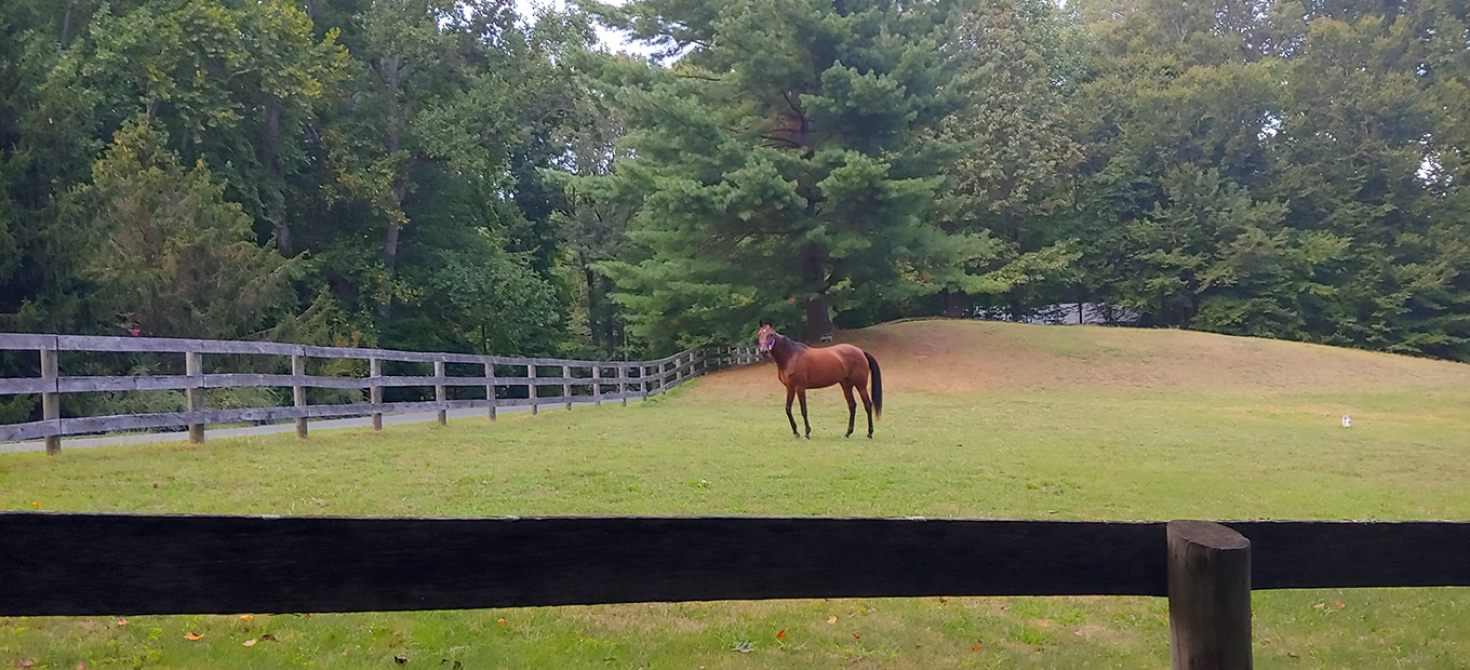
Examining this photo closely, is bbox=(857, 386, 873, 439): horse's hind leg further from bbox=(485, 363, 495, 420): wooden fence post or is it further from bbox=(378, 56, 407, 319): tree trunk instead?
bbox=(378, 56, 407, 319): tree trunk

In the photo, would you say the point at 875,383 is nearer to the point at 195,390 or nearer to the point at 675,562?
the point at 195,390

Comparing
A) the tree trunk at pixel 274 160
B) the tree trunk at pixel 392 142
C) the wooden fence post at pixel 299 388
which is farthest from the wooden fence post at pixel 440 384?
the tree trunk at pixel 392 142

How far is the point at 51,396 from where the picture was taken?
8188 mm

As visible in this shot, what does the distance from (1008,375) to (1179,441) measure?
15089mm

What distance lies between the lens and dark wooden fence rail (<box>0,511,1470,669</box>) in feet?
6.72

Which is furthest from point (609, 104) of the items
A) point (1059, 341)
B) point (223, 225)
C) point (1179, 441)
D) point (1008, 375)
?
point (1179, 441)

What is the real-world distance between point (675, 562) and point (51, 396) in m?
7.85

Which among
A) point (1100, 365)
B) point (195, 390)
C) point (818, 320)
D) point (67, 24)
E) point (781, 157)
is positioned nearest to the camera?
point (195, 390)

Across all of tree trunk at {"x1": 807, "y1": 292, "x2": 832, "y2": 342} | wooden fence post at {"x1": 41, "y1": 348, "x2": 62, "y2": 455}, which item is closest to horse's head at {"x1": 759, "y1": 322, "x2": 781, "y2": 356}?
wooden fence post at {"x1": 41, "y1": 348, "x2": 62, "y2": 455}

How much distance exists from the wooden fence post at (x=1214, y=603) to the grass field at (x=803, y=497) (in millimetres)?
1847

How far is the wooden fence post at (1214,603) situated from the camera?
2.20m

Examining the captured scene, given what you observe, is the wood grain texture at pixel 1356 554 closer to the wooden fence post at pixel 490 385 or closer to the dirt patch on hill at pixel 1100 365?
the wooden fence post at pixel 490 385

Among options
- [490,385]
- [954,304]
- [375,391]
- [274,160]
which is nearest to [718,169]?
[274,160]

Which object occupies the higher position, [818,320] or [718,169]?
[718,169]
